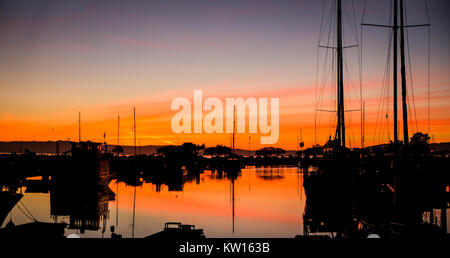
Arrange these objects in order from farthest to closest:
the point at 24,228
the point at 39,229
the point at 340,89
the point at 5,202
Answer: the point at 340,89
the point at 5,202
the point at 39,229
the point at 24,228

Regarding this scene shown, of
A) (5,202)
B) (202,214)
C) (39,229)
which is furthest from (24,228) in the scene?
(202,214)

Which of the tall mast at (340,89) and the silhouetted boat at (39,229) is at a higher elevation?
the tall mast at (340,89)

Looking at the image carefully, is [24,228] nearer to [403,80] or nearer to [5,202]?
[5,202]

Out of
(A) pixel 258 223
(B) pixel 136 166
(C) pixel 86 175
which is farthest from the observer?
(B) pixel 136 166

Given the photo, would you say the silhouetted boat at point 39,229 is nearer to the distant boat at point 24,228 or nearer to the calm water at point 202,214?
the distant boat at point 24,228

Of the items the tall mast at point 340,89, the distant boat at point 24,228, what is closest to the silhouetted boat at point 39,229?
the distant boat at point 24,228

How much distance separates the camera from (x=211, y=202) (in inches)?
2931

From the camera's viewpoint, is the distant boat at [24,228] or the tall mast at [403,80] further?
the tall mast at [403,80]

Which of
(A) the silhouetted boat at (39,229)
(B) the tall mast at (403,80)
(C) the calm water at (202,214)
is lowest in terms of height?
(C) the calm water at (202,214)

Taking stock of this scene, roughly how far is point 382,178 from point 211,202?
34.7 m

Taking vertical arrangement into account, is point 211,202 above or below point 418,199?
below
